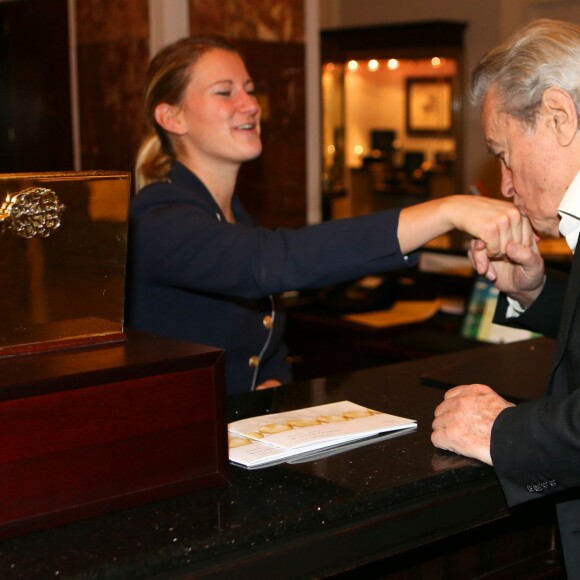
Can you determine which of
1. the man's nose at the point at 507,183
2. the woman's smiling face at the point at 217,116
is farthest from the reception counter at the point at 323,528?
the woman's smiling face at the point at 217,116

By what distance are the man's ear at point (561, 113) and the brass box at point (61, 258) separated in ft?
2.80

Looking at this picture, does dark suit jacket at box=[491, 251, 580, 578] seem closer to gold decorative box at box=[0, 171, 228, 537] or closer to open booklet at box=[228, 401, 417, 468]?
open booklet at box=[228, 401, 417, 468]

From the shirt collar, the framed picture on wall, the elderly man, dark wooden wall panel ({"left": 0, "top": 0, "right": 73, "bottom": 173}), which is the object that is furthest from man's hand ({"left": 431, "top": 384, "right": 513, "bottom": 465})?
the framed picture on wall

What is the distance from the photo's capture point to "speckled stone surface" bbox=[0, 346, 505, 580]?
4.45 ft

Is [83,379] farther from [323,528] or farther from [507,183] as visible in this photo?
[507,183]

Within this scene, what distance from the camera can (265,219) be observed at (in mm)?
5383

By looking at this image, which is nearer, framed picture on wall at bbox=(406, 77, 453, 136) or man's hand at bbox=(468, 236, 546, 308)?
man's hand at bbox=(468, 236, 546, 308)

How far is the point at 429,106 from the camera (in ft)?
35.7

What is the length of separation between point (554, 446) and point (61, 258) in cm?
85

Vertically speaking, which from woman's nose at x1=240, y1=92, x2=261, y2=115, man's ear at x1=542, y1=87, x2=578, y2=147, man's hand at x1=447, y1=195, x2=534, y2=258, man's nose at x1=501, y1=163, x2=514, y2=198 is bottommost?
man's hand at x1=447, y1=195, x2=534, y2=258

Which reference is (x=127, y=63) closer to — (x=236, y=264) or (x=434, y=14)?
(x=236, y=264)

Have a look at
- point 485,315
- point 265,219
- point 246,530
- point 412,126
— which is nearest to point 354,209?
point 412,126

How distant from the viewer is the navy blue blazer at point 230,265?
6.82ft

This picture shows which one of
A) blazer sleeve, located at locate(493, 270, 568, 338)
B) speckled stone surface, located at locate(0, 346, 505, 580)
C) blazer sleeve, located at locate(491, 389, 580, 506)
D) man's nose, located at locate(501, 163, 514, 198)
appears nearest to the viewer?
speckled stone surface, located at locate(0, 346, 505, 580)
